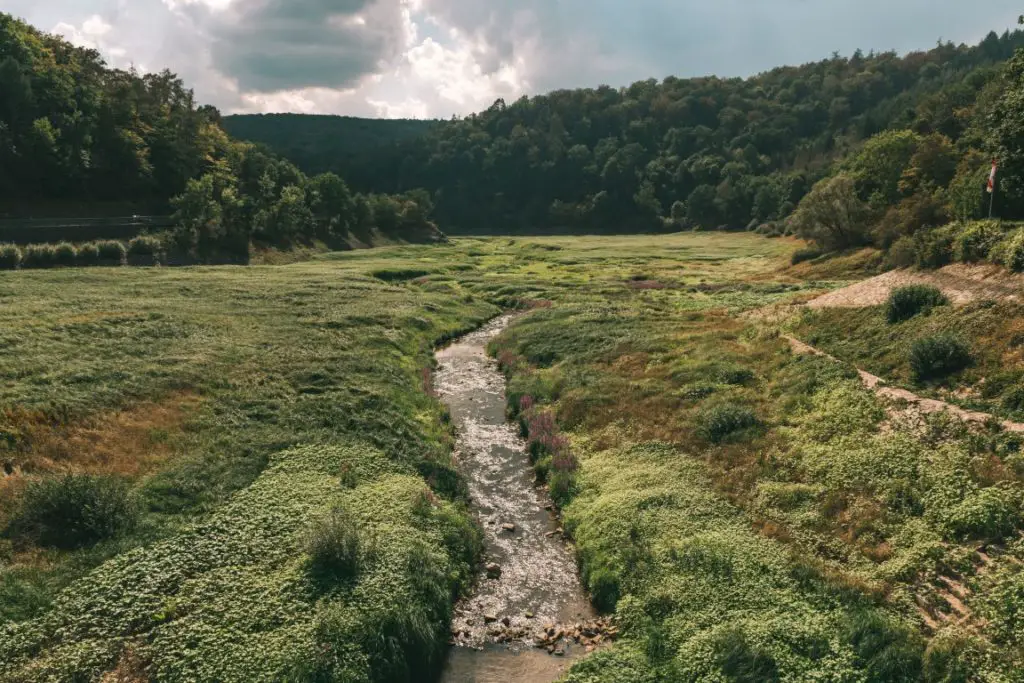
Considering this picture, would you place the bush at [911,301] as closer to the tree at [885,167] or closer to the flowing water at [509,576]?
the flowing water at [509,576]

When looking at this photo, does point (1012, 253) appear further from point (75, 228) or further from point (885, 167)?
point (75, 228)

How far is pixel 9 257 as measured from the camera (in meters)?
68.6

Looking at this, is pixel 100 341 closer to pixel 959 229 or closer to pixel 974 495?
pixel 974 495

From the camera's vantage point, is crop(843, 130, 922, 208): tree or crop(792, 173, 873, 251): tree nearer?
crop(843, 130, 922, 208): tree

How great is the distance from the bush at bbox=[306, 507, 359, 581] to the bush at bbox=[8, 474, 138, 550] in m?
6.76

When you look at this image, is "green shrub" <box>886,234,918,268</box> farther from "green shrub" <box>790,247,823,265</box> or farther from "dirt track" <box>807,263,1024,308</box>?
"green shrub" <box>790,247,823,265</box>

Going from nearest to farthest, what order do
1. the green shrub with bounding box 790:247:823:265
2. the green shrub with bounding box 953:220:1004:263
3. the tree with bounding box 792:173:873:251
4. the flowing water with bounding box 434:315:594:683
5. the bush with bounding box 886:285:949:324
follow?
the flowing water with bounding box 434:315:594:683, the bush with bounding box 886:285:949:324, the green shrub with bounding box 953:220:1004:263, the tree with bounding box 792:173:873:251, the green shrub with bounding box 790:247:823:265

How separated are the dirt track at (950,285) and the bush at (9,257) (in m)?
79.6

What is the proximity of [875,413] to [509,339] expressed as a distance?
1300 inches

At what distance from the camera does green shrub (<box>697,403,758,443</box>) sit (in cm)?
2945

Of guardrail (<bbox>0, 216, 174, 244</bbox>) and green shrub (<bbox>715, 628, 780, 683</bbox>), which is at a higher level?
guardrail (<bbox>0, 216, 174, 244</bbox>)

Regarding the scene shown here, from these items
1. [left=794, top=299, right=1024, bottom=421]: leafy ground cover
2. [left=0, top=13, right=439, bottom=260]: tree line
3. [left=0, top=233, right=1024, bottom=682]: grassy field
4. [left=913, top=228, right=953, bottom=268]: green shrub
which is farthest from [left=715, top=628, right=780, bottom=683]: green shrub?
[left=0, top=13, right=439, bottom=260]: tree line

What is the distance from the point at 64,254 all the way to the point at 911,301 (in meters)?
85.7

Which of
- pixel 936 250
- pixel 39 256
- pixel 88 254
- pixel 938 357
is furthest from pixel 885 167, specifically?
pixel 39 256
